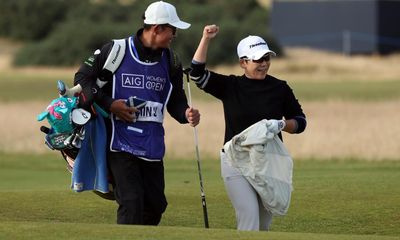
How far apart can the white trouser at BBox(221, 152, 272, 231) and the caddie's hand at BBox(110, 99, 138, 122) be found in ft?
2.81

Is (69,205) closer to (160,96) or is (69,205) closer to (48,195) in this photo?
(48,195)

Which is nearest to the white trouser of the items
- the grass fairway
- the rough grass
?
the grass fairway

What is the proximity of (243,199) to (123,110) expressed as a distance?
1252 mm

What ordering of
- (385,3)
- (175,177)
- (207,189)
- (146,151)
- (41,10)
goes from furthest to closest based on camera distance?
1. (41,10)
2. (385,3)
3. (175,177)
4. (207,189)
5. (146,151)

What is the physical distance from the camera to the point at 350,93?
46.7 m

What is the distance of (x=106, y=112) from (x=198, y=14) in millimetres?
74722

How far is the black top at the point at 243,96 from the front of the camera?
946 centimetres

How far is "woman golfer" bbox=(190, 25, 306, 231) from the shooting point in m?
9.38

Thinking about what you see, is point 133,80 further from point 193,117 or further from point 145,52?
point 193,117

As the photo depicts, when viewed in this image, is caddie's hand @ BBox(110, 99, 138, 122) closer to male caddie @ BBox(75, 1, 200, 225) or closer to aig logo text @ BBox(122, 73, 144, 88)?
male caddie @ BBox(75, 1, 200, 225)

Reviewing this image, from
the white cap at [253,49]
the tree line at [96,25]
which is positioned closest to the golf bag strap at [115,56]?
the white cap at [253,49]

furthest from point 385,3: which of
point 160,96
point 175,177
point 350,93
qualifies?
point 160,96

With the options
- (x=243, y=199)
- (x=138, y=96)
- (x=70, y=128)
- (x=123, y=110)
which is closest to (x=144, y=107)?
(x=138, y=96)

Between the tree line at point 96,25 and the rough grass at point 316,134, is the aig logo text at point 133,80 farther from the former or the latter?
the tree line at point 96,25
